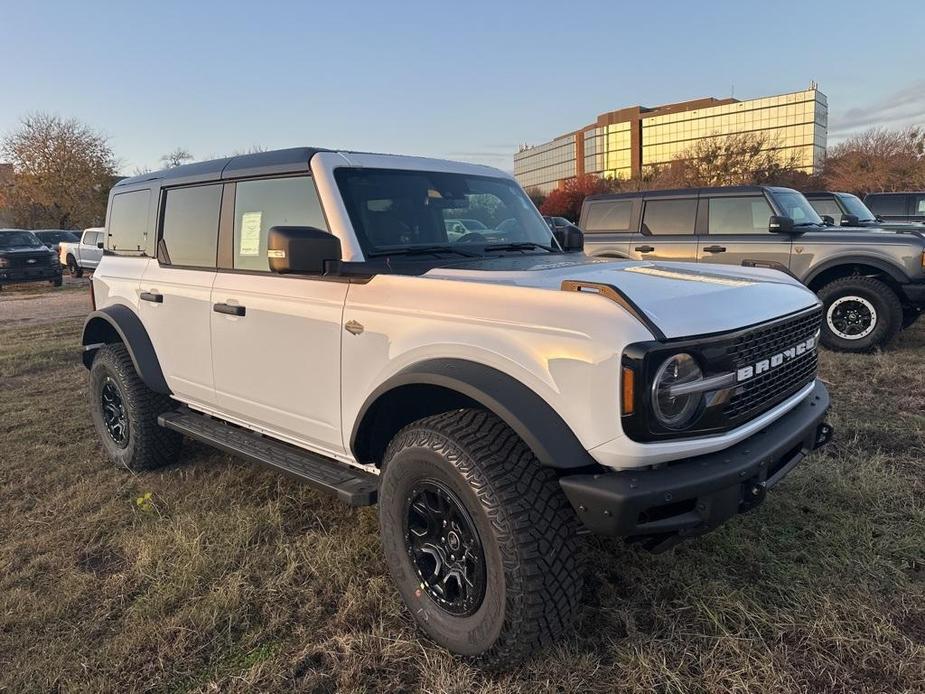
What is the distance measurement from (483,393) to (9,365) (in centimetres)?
807

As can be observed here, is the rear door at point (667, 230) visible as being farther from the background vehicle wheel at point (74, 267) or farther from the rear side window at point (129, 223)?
the background vehicle wheel at point (74, 267)

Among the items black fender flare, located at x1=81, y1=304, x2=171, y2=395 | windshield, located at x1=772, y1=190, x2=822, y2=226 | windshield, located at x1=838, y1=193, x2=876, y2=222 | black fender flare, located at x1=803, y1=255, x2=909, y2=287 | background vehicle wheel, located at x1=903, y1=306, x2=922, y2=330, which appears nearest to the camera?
black fender flare, located at x1=81, y1=304, x2=171, y2=395

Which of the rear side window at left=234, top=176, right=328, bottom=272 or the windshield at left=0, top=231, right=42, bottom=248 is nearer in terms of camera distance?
the rear side window at left=234, top=176, right=328, bottom=272

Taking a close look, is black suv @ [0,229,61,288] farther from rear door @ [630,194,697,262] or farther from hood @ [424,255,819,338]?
hood @ [424,255,819,338]

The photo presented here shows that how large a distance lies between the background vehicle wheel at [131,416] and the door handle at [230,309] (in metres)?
1.17

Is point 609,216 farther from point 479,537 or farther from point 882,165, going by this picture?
point 882,165

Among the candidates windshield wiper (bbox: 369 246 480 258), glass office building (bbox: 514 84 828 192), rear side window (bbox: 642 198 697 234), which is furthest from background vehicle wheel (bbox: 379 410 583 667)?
glass office building (bbox: 514 84 828 192)

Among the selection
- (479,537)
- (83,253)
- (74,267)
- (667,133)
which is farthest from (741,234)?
(667,133)

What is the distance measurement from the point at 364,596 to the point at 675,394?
66.2 inches

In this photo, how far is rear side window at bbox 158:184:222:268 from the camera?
3.92m

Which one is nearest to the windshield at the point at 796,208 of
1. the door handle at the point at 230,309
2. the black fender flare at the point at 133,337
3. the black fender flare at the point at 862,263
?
the black fender flare at the point at 862,263

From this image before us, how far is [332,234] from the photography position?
295 cm

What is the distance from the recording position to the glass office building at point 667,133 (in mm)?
70688

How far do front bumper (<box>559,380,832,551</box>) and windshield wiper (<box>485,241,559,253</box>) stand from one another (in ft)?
5.47
